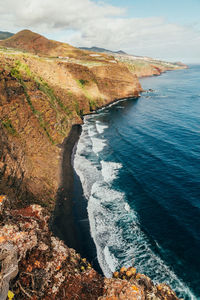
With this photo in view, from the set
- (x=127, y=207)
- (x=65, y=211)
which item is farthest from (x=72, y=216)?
(x=127, y=207)

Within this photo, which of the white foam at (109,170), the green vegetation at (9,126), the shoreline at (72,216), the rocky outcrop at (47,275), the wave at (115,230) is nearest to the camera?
the rocky outcrop at (47,275)

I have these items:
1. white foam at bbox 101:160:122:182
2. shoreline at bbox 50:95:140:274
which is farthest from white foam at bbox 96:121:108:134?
shoreline at bbox 50:95:140:274

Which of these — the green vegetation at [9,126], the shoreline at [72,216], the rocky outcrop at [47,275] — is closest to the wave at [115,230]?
the shoreline at [72,216]

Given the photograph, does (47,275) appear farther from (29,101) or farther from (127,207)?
(29,101)

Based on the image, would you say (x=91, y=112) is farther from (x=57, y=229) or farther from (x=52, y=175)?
(x=57, y=229)

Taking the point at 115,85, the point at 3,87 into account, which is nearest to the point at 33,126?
the point at 3,87

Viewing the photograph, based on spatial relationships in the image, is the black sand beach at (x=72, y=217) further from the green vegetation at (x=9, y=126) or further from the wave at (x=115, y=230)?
the green vegetation at (x=9, y=126)
